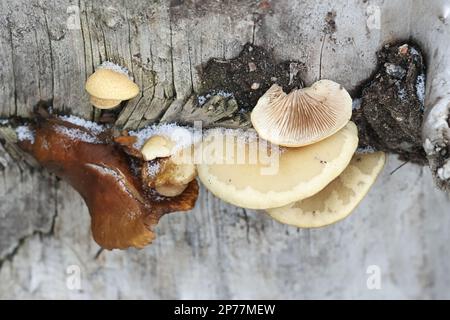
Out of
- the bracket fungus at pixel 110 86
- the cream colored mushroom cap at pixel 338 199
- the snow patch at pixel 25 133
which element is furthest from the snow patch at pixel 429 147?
the snow patch at pixel 25 133

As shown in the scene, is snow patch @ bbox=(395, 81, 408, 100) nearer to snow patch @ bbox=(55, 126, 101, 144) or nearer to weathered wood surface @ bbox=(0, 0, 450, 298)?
weathered wood surface @ bbox=(0, 0, 450, 298)

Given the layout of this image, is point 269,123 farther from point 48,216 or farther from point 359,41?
point 48,216

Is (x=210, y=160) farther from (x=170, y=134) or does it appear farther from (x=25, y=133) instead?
(x=25, y=133)

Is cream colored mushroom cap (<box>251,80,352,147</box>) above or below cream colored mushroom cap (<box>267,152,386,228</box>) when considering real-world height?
above

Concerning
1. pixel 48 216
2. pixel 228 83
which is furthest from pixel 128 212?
pixel 48 216

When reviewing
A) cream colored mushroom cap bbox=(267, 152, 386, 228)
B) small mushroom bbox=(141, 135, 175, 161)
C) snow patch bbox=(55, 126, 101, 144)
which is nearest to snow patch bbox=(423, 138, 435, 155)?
cream colored mushroom cap bbox=(267, 152, 386, 228)

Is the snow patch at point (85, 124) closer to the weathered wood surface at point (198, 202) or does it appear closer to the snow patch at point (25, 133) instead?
the weathered wood surface at point (198, 202)
